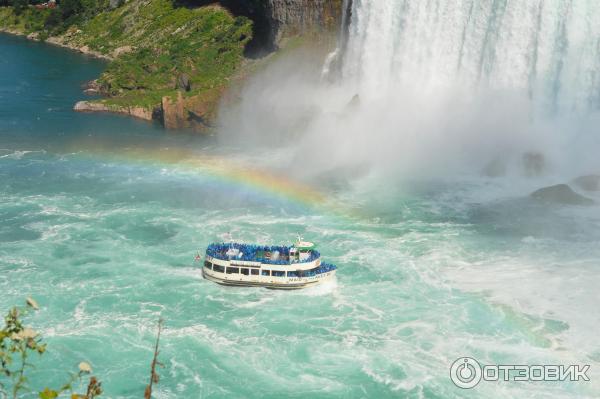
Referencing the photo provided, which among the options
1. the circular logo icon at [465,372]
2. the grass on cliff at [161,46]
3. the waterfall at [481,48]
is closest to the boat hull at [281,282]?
the circular logo icon at [465,372]

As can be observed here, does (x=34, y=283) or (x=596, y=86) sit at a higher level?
(x=596, y=86)

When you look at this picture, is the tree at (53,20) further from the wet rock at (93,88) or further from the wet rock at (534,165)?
the wet rock at (534,165)

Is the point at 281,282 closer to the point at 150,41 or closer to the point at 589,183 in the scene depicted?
the point at 589,183

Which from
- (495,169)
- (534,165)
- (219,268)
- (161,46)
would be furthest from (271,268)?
(161,46)

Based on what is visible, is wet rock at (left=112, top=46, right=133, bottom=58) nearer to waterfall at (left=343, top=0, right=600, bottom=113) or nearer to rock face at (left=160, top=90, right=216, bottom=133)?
rock face at (left=160, top=90, right=216, bottom=133)

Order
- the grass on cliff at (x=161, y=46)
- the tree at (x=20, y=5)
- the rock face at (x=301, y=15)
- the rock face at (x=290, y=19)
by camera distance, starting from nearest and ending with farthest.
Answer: the rock face at (x=301, y=15) → the rock face at (x=290, y=19) → the grass on cliff at (x=161, y=46) → the tree at (x=20, y=5)

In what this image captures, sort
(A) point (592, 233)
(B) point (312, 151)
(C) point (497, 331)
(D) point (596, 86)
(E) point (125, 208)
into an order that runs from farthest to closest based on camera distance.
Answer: (B) point (312, 151) < (D) point (596, 86) < (E) point (125, 208) < (A) point (592, 233) < (C) point (497, 331)

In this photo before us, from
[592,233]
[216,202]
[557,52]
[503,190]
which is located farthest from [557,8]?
[216,202]

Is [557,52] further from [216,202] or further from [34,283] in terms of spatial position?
[34,283]
